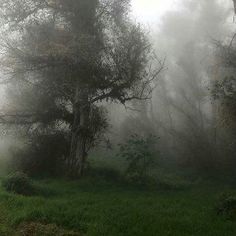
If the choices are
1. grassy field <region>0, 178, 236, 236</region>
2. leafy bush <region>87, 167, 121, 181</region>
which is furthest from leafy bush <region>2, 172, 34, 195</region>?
leafy bush <region>87, 167, 121, 181</region>

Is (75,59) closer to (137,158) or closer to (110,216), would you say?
(137,158)

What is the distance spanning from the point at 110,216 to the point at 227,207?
12.8ft

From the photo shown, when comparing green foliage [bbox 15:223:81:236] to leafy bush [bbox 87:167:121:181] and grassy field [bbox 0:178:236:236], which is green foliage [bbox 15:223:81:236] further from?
leafy bush [bbox 87:167:121:181]

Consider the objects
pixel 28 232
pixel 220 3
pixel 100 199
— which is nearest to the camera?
pixel 28 232

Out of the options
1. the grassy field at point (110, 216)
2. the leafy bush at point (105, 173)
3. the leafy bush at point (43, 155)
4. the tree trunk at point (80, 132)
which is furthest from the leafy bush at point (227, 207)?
the leafy bush at point (43, 155)

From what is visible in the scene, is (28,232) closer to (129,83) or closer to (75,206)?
(75,206)

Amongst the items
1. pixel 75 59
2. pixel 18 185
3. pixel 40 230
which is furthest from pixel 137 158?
pixel 40 230

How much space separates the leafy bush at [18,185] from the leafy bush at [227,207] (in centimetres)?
743

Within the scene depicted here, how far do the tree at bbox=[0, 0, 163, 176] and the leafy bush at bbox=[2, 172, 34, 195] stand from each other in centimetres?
637

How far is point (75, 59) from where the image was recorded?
23109mm

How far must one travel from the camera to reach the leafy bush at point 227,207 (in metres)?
14.0

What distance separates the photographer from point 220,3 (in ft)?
152

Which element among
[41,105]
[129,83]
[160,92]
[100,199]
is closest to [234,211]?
[100,199]

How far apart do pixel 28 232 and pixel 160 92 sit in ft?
128
